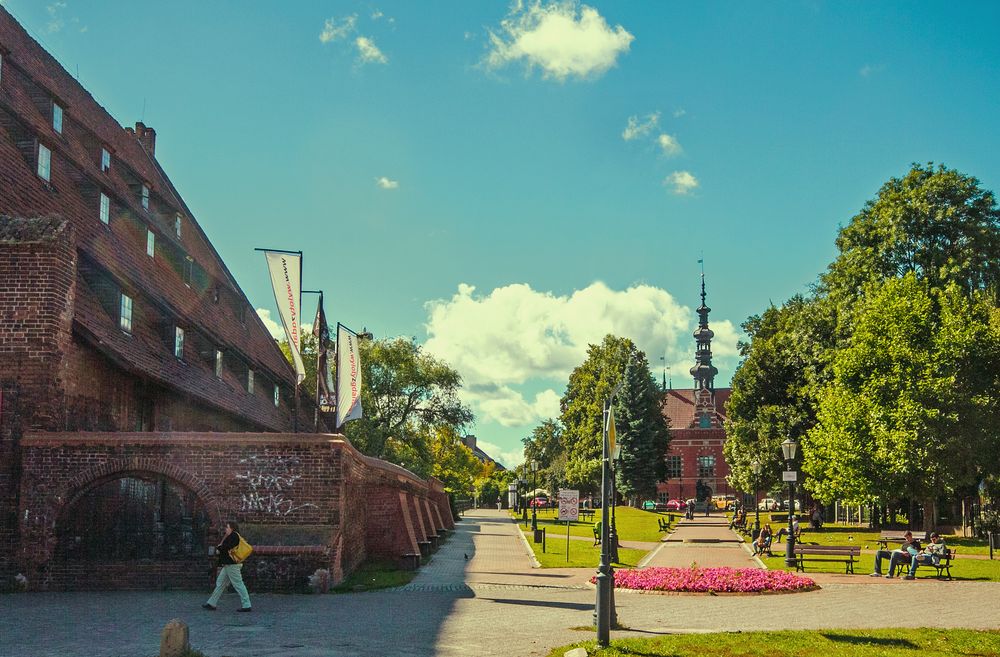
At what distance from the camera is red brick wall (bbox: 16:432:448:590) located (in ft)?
60.2

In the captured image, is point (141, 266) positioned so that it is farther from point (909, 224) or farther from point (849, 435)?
point (909, 224)

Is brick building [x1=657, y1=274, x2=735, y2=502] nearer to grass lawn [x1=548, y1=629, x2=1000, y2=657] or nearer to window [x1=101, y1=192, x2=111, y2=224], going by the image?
window [x1=101, y1=192, x2=111, y2=224]

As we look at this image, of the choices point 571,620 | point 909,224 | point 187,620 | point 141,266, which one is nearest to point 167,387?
point 141,266

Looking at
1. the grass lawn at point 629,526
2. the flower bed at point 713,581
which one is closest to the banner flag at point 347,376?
the flower bed at point 713,581

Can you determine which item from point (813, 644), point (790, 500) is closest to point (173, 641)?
point (813, 644)

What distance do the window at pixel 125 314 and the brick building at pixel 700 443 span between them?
8558 centimetres

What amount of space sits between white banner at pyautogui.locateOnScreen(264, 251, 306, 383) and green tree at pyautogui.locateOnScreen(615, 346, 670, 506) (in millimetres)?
55719

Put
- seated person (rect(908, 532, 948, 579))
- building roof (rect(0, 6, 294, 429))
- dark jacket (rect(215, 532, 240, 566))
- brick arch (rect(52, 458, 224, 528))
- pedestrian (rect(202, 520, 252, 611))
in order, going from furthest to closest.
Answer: seated person (rect(908, 532, 948, 579)), building roof (rect(0, 6, 294, 429)), brick arch (rect(52, 458, 224, 528)), dark jacket (rect(215, 532, 240, 566)), pedestrian (rect(202, 520, 252, 611))

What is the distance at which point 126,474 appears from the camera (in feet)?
61.5

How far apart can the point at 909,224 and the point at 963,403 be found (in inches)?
410

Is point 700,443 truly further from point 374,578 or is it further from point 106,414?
point 106,414

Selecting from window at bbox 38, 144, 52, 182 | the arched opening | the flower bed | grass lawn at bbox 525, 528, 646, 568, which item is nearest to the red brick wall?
the arched opening

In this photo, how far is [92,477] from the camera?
18.5 meters

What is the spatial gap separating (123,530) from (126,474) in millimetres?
1111
